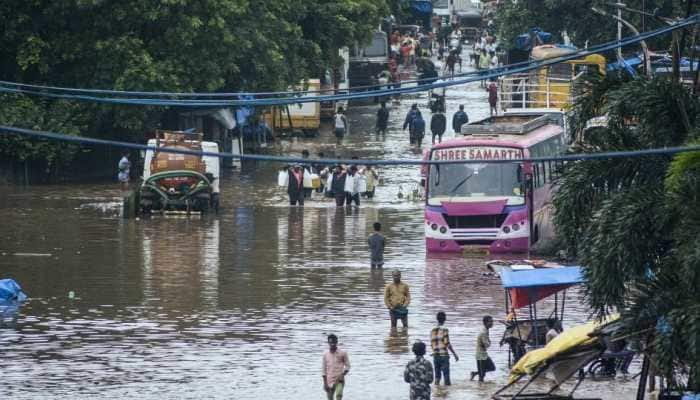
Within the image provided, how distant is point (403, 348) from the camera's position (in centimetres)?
2334

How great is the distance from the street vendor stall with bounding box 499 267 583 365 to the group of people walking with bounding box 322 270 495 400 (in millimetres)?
429

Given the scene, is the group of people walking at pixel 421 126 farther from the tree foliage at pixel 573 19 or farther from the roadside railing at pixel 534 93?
the tree foliage at pixel 573 19

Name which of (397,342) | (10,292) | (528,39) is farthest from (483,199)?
(528,39)

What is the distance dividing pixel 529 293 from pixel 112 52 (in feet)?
82.2

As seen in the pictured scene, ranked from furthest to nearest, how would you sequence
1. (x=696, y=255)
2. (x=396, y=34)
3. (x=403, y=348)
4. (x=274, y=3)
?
(x=396, y=34), (x=274, y=3), (x=403, y=348), (x=696, y=255)

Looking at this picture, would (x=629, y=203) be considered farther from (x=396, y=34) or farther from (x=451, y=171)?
(x=396, y=34)

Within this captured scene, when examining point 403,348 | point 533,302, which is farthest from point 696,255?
point 403,348

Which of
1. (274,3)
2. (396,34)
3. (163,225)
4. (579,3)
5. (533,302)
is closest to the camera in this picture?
(533,302)

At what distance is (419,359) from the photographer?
19000 millimetres

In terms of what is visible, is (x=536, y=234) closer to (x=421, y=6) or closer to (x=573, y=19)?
(x=573, y=19)

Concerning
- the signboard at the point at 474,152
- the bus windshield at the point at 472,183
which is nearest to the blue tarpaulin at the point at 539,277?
the bus windshield at the point at 472,183

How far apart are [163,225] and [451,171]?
282 inches

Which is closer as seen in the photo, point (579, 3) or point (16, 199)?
point (16, 199)

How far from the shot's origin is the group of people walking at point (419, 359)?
18.9 meters
